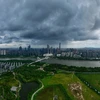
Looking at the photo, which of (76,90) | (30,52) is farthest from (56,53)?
(76,90)

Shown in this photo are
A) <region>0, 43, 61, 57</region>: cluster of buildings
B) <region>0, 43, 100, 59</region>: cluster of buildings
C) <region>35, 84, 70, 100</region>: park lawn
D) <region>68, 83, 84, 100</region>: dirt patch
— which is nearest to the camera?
<region>35, 84, 70, 100</region>: park lawn

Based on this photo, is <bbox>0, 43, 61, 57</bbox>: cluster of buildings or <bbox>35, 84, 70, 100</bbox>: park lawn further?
<bbox>0, 43, 61, 57</bbox>: cluster of buildings

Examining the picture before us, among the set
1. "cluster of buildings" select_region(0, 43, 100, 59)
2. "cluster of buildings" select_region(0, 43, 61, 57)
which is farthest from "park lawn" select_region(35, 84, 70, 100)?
"cluster of buildings" select_region(0, 43, 61, 57)

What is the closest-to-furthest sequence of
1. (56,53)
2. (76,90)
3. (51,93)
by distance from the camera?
(51,93) < (76,90) < (56,53)

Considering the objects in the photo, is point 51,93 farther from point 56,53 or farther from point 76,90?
point 56,53

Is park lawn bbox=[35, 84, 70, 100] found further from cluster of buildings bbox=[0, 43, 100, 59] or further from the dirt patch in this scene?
cluster of buildings bbox=[0, 43, 100, 59]

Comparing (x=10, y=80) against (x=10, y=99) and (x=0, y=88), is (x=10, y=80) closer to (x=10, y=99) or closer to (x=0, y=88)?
(x=0, y=88)

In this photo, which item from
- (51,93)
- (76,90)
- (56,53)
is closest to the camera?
(51,93)

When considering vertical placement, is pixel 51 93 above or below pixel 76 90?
below

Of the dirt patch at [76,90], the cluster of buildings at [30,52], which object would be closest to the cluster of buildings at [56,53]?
the cluster of buildings at [30,52]

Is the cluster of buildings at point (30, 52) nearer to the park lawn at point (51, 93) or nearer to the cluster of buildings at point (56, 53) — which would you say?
the cluster of buildings at point (56, 53)

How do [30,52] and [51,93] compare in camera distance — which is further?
[30,52]
